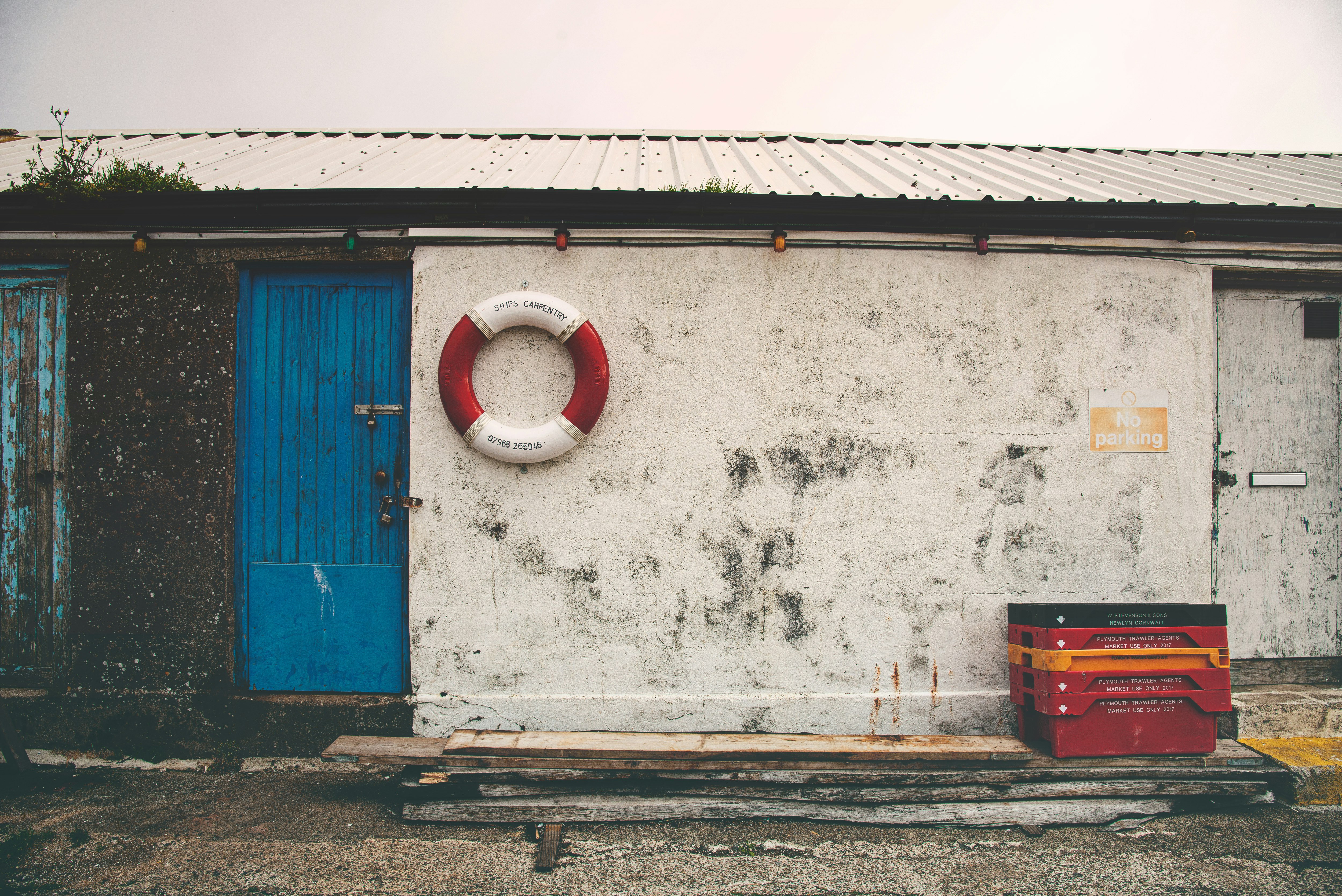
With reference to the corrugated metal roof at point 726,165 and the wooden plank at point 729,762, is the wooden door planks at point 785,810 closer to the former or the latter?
the wooden plank at point 729,762

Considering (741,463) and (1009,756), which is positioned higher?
(741,463)

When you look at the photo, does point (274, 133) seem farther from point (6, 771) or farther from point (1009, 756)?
point (1009, 756)

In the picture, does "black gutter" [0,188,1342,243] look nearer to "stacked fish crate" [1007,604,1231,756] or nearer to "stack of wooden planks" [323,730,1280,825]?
"stacked fish crate" [1007,604,1231,756]

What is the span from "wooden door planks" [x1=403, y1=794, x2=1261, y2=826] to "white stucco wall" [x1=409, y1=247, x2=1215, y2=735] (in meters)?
0.34

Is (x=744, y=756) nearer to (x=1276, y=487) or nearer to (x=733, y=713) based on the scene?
(x=733, y=713)

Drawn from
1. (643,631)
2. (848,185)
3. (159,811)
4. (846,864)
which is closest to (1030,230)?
(848,185)

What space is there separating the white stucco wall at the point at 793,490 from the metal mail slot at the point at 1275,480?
0.46m

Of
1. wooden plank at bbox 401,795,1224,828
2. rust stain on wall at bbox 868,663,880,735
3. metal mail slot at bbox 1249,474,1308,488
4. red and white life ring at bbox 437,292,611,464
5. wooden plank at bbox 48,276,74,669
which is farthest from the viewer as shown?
metal mail slot at bbox 1249,474,1308,488

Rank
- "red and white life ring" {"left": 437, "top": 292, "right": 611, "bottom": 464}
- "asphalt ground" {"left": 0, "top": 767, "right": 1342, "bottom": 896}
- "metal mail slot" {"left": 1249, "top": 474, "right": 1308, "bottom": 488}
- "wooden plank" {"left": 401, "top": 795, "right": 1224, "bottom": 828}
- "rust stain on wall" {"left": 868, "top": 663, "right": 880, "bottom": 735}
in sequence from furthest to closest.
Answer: "metal mail slot" {"left": 1249, "top": 474, "right": 1308, "bottom": 488}, "rust stain on wall" {"left": 868, "top": 663, "right": 880, "bottom": 735}, "red and white life ring" {"left": 437, "top": 292, "right": 611, "bottom": 464}, "wooden plank" {"left": 401, "top": 795, "right": 1224, "bottom": 828}, "asphalt ground" {"left": 0, "top": 767, "right": 1342, "bottom": 896}

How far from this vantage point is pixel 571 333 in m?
2.52

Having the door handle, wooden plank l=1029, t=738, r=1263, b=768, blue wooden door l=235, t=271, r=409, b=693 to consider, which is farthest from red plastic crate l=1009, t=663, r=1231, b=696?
the door handle

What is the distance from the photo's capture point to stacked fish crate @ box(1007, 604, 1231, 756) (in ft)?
7.52

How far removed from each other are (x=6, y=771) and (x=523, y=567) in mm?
2234

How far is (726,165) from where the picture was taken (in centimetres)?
332
